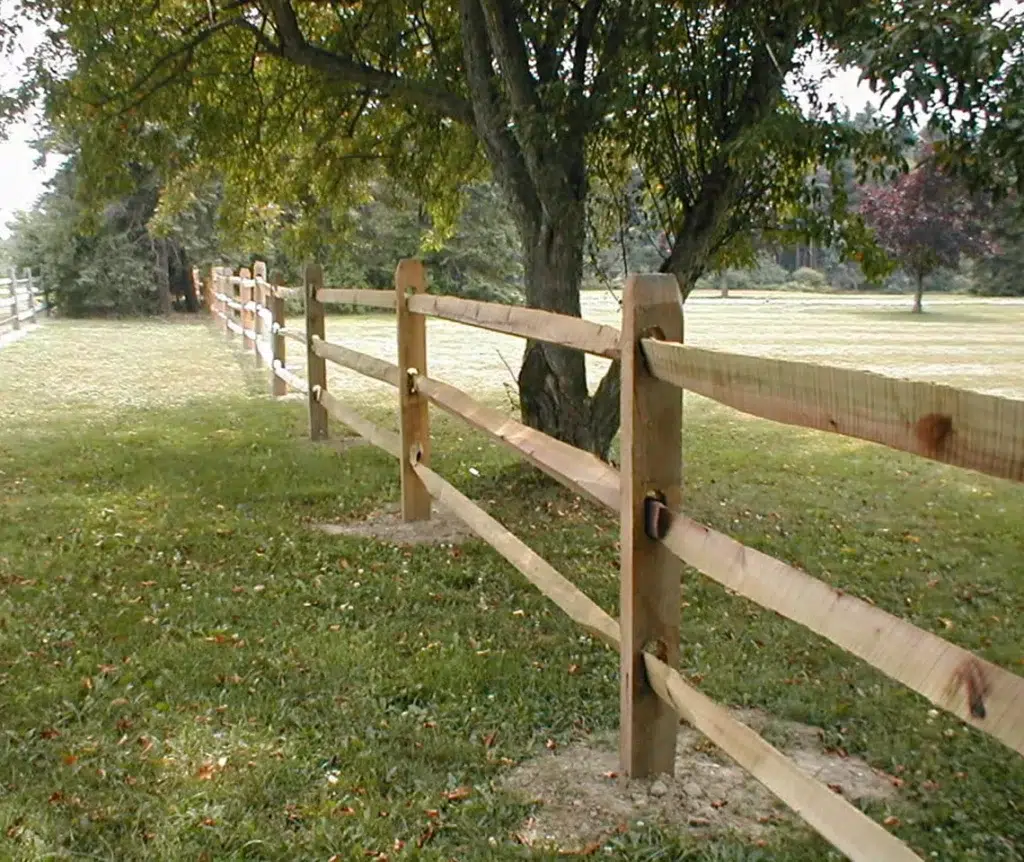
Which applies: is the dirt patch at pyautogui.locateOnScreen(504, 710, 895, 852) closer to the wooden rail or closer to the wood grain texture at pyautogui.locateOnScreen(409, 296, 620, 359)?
the wood grain texture at pyautogui.locateOnScreen(409, 296, 620, 359)

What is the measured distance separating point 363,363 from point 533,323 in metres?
3.18

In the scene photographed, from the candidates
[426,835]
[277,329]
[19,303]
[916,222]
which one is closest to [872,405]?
[426,835]

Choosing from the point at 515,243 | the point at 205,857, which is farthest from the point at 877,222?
the point at 205,857

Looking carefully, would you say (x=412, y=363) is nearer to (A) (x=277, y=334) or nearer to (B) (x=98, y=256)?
(A) (x=277, y=334)

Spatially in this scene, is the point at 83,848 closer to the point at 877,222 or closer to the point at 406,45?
the point at 406,45

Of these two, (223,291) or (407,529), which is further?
(223,291)

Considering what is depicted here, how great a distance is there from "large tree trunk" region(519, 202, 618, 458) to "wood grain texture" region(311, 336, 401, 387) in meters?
0.94

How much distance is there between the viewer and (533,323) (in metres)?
3.71

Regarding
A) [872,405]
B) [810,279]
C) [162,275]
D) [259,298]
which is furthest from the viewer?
[810,279]

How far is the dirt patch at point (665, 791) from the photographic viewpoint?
2791 mm

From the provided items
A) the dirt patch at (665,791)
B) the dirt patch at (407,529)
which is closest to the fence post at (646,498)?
the dirt patch at (665,791)

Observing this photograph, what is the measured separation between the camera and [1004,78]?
11.7ft

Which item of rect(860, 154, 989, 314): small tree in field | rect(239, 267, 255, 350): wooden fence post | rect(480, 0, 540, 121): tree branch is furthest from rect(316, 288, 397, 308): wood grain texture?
rect(860, 154, 989, 314): small tree in field

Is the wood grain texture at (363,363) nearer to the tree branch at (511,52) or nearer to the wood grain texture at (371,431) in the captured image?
the wood grain texture at (371,431)
